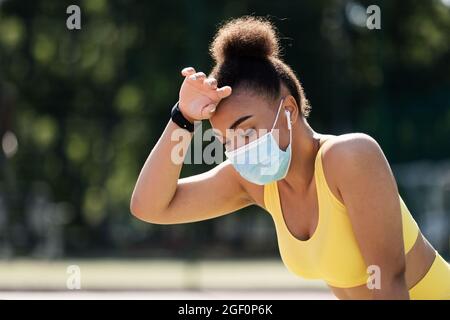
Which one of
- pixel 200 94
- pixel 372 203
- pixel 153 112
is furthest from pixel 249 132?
pixel 153 112

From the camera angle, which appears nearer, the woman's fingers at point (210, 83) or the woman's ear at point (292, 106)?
the woman's fingers at point (210, 83)

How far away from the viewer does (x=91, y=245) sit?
14.6 meters

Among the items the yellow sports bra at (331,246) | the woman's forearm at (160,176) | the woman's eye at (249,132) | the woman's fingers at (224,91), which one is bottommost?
the yellow sports bra at (331,246)

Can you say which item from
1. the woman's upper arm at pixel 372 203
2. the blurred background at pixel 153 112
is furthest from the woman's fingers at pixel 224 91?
the blurred background at pixel 153 112

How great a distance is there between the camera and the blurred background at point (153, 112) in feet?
34.9

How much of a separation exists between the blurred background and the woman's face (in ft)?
22.0

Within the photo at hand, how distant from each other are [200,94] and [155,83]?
34.5 feet

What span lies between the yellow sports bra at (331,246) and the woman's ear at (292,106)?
12 centimetres

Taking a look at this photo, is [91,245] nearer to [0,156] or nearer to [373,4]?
[0,156]

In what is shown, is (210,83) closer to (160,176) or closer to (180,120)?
(180,120)

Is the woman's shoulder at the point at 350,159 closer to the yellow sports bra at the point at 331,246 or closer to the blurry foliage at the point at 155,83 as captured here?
the yellow sports bra at the point at 331,246

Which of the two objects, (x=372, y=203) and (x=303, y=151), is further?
(x=303, y=151)

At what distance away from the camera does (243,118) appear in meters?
2.56

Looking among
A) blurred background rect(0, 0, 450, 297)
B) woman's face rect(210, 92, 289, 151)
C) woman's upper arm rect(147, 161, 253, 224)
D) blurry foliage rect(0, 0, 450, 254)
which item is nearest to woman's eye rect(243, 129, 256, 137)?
woman's face rect(210, 92, 289, 151)
